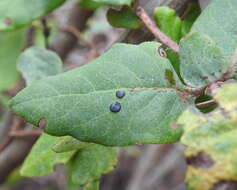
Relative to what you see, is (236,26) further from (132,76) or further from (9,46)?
(9,46)

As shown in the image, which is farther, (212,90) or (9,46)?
(9,46)

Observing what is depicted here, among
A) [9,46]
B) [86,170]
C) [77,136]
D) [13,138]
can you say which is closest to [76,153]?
[86,170]

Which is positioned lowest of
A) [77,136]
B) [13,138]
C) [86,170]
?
[13,138]

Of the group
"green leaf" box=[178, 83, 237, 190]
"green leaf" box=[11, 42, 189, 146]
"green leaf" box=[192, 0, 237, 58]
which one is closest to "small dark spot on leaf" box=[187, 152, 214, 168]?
"green leaf" box=[178, 83, 237, 190]

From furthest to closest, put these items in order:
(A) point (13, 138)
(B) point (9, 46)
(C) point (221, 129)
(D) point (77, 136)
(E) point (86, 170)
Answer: (B) point (9, 46), (A) point (13, 138), (E) point (86, 170), (D) point (77, 136), (C) point (221, 129)

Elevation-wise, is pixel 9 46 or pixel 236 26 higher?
pixel 236 26

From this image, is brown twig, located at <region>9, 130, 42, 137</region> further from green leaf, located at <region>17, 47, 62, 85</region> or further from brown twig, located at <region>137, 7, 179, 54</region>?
brown twig, located at <region>137, 7, 179, 54</region>

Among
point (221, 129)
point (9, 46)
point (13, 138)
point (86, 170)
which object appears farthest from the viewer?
point (9, 46)

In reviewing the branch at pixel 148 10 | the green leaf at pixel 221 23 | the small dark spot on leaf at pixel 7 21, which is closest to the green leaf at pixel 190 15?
the branch at pixel 148 10
